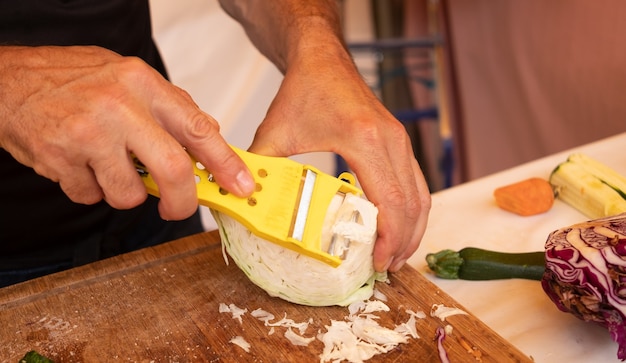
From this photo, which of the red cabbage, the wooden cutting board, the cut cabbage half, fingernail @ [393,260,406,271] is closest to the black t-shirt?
the wooden cutting board

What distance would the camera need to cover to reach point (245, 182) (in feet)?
4.20

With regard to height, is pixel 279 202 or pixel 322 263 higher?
pixel 279 202

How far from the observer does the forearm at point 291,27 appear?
1.69m

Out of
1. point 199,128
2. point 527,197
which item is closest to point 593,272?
point 527,197

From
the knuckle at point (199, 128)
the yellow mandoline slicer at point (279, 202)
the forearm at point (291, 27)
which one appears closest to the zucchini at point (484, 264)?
the yellow mandoline slicer at point (279, 202)

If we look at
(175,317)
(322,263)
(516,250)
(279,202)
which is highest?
(279,202)

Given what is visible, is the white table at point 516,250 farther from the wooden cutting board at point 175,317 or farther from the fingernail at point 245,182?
the fingernail at point 245,182

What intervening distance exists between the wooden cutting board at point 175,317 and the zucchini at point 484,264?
0.13 meters

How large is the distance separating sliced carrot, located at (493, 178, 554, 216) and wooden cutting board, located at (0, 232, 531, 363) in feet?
1.65

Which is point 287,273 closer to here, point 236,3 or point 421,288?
point 421,288

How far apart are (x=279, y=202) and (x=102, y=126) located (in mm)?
379

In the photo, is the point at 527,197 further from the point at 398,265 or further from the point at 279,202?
the point at 279,202

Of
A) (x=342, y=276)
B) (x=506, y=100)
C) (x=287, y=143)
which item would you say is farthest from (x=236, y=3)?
(x=506, y=100)

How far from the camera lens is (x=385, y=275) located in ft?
4.96
